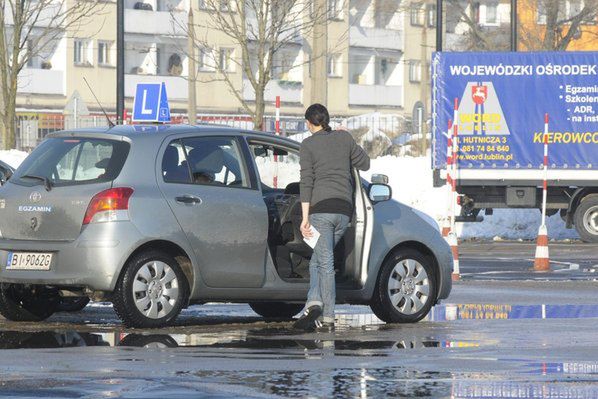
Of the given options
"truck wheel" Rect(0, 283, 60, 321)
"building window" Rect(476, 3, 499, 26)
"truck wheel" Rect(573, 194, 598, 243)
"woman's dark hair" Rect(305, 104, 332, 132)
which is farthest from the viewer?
"building window" Rect(476, 3, 499, 26)

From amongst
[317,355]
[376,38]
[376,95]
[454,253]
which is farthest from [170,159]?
[376,95]

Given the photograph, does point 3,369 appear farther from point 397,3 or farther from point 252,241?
point 397,3

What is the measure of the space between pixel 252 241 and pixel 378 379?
3.71 metres

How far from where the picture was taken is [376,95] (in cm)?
9075

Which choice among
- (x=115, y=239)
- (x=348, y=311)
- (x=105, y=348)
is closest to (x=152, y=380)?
(x=105, y=348)

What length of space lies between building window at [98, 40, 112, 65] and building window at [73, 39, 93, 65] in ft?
2.16

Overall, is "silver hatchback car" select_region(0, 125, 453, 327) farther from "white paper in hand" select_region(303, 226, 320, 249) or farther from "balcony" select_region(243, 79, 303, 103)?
"balcony" select_region(243, 79, 303, 103)

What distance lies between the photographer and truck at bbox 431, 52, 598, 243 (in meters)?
27.9

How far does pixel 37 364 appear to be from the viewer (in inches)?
396

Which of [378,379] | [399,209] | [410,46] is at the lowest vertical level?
[378,379]

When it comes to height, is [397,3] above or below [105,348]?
above

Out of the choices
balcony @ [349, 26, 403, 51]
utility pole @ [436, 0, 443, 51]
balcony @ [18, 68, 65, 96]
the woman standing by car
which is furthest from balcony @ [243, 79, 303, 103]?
the woman standing by car

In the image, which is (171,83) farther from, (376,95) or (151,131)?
(151,131)

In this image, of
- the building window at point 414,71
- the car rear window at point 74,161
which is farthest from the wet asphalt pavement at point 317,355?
the building window at point 414,71
